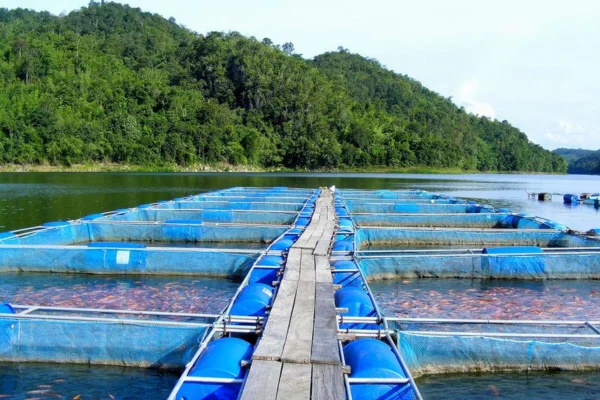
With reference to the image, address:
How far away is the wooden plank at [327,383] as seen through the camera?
16.7ft

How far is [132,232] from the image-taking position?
1805 cm

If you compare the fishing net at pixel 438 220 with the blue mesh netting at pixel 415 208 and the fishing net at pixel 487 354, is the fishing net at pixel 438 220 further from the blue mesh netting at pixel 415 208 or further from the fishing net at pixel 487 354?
the fishing net at pixel 487 354

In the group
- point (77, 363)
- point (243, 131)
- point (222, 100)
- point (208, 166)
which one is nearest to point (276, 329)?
point (77, 363)

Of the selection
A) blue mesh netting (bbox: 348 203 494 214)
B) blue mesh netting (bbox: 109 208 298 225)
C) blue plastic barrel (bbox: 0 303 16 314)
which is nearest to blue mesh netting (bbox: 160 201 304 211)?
blue mesh netting (bbox: 109 208 298 225)

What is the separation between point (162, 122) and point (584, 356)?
9531 centimetres

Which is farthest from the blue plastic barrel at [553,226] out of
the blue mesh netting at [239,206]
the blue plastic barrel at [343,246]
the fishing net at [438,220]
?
the blue mesh netting at [239,206]

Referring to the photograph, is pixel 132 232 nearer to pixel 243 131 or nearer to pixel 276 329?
pixel 276 329

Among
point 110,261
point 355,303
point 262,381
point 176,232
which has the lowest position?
Answer: point 110,261

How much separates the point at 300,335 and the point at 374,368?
1101mm

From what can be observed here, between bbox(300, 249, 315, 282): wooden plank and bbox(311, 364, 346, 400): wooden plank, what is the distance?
149 inches

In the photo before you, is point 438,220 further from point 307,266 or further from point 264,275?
point 264,275

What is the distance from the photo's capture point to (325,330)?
6738mm

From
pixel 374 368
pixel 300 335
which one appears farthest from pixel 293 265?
pixel 374 368

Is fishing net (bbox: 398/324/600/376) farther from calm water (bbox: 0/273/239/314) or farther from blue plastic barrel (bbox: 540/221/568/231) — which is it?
blue plastic barrel (bbox: 540/221/568/231)
